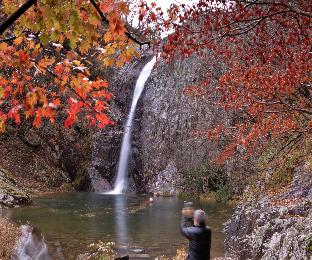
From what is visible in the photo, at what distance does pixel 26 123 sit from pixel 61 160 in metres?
4.16

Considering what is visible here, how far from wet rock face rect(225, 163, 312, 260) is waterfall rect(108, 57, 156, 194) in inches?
782

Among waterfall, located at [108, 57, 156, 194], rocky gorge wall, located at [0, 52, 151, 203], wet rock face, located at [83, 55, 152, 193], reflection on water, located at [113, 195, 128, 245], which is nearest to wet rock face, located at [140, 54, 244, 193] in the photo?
wet rock face, located at [83, 55, 152, 193]

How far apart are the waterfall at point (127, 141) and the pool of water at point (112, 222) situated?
22.2 feet

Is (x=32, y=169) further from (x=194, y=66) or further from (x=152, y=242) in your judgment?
(x=152, y=242)

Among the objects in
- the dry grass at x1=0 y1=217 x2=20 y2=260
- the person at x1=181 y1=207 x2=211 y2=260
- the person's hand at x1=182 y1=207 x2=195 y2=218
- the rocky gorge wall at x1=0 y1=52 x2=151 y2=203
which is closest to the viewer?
the person at x1=181 y1=207 x2=211 y2=260

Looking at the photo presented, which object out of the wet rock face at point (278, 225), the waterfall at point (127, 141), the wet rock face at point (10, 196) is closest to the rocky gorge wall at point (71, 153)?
the waterfall at point (127, 141)

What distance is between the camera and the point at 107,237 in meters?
13.8

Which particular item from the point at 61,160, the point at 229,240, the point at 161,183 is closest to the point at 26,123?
the point at 61,160

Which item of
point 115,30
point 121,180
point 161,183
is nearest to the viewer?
point 115,30

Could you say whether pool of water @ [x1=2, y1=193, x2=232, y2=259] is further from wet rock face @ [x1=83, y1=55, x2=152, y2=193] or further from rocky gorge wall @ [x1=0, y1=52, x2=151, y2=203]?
wet rock face @ [x1=83, y1=55, x2=152, y2=193]

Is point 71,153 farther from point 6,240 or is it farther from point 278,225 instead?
point 278,225

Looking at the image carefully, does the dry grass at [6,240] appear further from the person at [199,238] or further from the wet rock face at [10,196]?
the wet rock face at [10,196]

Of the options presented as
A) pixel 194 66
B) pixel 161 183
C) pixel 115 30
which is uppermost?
pixel 194 66

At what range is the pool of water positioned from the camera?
12.8 metres
